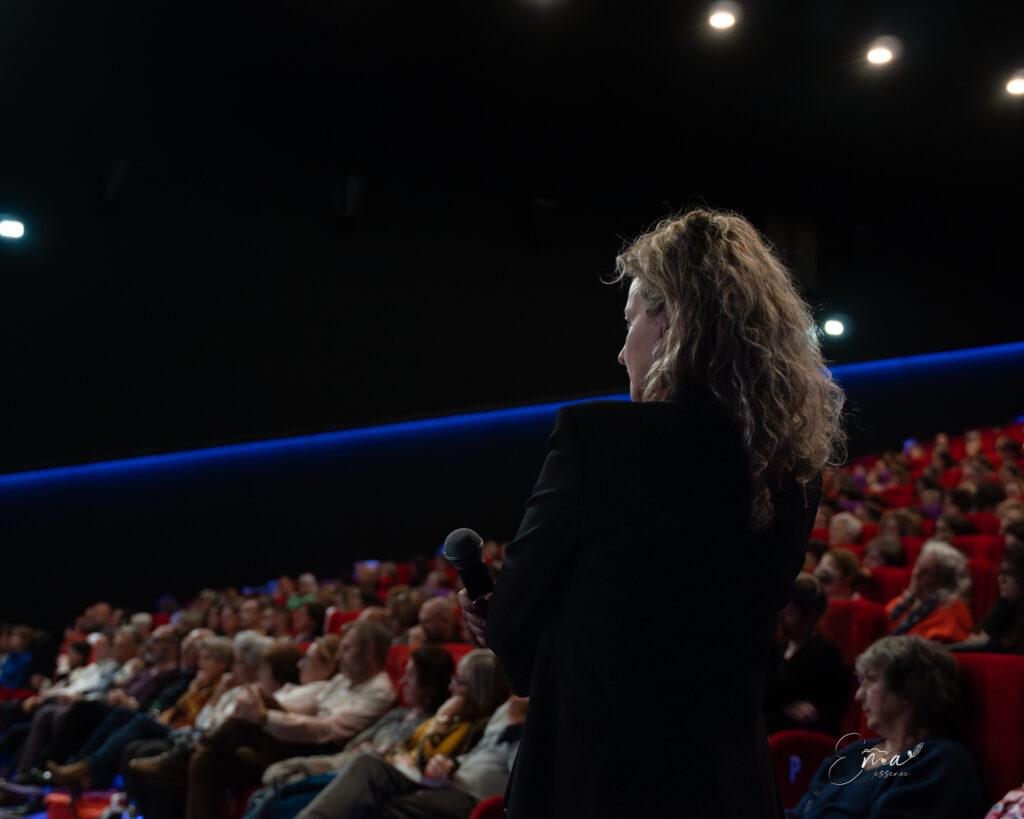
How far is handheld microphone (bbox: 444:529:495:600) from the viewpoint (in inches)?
32.2

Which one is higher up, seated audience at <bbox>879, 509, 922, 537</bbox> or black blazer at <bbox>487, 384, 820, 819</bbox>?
black blazer at <bbox>487, 384, 820, 819</bbox>

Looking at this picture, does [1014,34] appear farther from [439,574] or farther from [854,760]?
[854,760]

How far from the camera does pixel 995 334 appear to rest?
9289 millimetres

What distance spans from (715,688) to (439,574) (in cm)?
551

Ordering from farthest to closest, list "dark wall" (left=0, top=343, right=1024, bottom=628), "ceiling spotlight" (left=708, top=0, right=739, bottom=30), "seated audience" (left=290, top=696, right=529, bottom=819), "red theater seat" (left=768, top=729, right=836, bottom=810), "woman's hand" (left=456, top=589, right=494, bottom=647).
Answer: "dark wall" (left=0, top=343, right=1024, bottom=628)
"ceiling spotlight" (left=708, top=0, right=739, bottom=30)
"seated audience" (left=290, top=696, right=529, bottom=819)
"red theater seat" (left=768, top=729, right=836, bottom=810)
"woman's hand" (left=456, top=589, right=494, bottom=647)

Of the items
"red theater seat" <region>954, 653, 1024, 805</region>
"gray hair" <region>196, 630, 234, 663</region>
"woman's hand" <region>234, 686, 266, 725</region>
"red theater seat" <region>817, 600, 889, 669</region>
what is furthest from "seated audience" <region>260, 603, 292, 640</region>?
"red theater seat" <region>954, 653, 1024, 805</region>

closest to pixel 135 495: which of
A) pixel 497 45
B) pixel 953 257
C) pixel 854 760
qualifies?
pixel 497 45

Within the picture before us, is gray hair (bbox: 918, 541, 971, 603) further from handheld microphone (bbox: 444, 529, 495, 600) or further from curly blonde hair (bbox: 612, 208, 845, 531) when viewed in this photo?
handheld microphone (bbox: 444, 529, 495, 600)

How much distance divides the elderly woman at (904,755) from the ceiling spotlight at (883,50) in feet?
16.4

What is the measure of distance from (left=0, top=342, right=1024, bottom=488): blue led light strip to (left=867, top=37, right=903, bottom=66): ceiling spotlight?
2978 mm

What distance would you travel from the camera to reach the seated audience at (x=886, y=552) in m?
3.92

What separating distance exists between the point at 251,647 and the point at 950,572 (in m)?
2.57

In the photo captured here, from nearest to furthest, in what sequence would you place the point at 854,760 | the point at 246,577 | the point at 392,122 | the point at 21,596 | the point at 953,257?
the point at 854,760 → the point at 392,122 → the point at 21,596 → the point at 246,577 → the point at 953,257

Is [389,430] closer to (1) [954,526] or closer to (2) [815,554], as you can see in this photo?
(2) [815,554]
